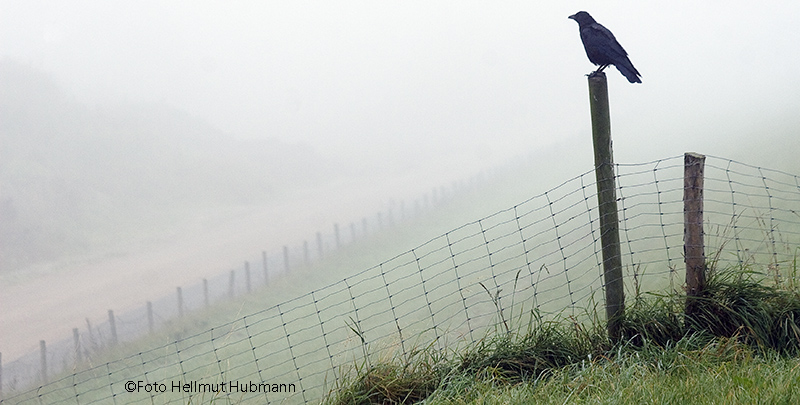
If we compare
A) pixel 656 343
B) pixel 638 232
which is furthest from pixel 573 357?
pixel 638 232

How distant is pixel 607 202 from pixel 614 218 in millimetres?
119

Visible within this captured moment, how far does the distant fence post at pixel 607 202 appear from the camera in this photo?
161 inches

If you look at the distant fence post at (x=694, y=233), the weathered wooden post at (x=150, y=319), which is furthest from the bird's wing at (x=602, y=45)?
the weathered wooden post at (x=150, y=319)

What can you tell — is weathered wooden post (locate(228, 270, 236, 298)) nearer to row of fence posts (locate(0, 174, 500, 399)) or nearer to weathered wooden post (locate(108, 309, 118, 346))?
row of fence posts (locate(0, 174, 500, 399))

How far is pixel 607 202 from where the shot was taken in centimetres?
409

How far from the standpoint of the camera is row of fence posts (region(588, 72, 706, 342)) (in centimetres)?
401

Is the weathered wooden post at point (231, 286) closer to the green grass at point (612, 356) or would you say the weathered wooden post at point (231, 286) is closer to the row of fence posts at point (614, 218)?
the green grass at point (612, 356)

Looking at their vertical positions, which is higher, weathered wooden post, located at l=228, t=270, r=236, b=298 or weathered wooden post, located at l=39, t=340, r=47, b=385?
weathered wooden post, located at l=228, t=270, r=236, b=298

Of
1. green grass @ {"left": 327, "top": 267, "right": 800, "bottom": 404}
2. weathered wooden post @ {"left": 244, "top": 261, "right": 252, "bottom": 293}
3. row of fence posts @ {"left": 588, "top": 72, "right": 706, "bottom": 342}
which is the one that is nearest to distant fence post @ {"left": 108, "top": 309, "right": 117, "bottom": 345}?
weathered wooden post @ {"left": 244, "top": 261, "right": 252, "bottom": 293}

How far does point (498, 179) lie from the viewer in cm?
5447

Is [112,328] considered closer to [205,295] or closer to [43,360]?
[43,360]

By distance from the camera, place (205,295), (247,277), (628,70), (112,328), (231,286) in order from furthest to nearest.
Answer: (247,277) → (231,286) → (205,295) → (112,328) → (628,70)

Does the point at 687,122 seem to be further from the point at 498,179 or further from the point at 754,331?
the point at 754,331

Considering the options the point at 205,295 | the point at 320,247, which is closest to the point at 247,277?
the point at 205,295
